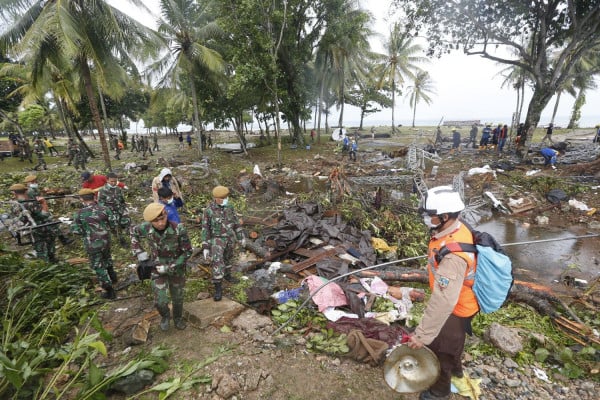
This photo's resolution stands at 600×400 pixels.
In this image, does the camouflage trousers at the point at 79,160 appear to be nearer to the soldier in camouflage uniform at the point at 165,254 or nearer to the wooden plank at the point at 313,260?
the soldier in camouflage uniform at the point at 165,254

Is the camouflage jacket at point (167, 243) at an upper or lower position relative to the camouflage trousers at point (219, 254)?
upper

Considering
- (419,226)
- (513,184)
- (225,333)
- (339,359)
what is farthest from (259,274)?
(513,184)

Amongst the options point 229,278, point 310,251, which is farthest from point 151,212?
point 310,251

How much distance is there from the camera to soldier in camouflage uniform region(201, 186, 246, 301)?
13.5ft

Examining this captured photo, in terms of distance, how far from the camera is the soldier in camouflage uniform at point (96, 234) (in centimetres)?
402

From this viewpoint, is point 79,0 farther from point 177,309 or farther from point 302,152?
point 302,152

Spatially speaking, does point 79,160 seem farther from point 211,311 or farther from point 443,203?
point 443,203

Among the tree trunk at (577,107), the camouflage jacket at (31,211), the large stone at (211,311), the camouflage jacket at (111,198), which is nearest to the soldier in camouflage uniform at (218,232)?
the large stone at (211,311)

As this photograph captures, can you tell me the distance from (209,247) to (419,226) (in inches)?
211

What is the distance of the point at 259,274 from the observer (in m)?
5.04

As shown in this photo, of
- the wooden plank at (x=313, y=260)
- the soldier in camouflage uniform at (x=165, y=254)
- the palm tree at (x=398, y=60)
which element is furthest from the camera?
the palm tree at (x=398, y=60)

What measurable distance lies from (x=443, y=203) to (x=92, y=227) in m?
4.69

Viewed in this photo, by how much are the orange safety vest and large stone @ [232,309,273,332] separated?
2347 millimetres

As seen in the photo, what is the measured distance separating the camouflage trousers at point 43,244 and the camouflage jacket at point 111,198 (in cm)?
108
